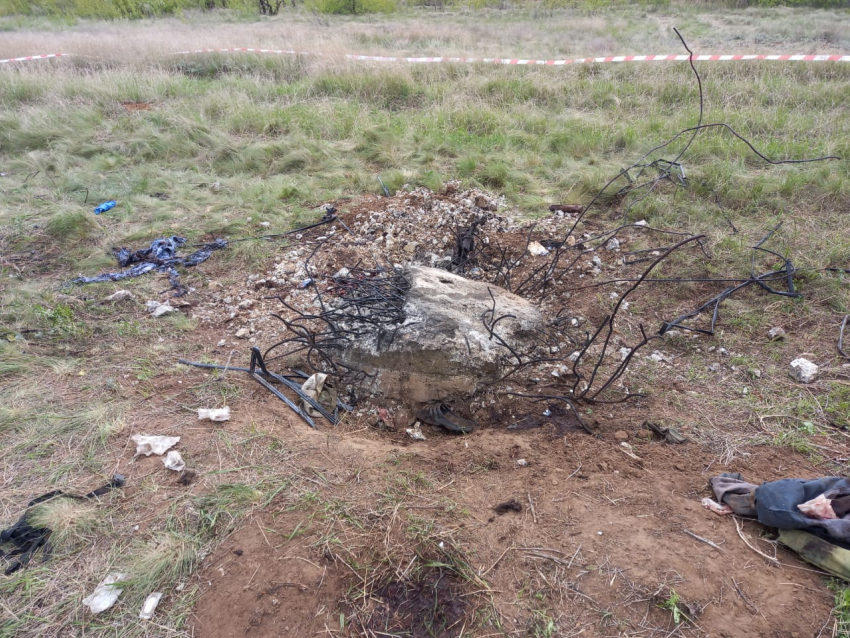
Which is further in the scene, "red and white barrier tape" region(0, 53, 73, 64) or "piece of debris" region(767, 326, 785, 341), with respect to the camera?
"red and white barrier tape" region(0, 53, 73, 64)

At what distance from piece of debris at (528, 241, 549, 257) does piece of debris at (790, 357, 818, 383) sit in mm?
1860

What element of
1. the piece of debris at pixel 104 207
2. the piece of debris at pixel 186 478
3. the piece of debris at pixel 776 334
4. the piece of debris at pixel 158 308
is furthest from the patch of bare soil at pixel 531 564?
the piece of debris at pixel 104 207

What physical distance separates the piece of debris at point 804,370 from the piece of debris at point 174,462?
310 cm

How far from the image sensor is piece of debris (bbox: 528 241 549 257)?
3912 mm

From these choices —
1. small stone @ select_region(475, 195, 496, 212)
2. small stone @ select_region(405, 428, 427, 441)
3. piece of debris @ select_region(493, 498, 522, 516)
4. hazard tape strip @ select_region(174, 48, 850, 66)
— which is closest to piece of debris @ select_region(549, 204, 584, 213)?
small stone @ select_region(475, 195, 496, 212)

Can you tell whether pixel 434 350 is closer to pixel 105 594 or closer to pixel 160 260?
pixel 105 594

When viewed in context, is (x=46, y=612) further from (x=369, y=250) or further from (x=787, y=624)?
(x=369, y=250)

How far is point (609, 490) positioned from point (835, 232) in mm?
3168

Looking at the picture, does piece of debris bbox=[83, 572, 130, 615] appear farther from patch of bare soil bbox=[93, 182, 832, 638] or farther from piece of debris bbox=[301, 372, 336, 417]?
piece of debris bbox=[301, 372, 336, 417]

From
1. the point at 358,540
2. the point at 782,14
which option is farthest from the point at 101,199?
the point at 782,14

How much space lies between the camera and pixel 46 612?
158 centimetres

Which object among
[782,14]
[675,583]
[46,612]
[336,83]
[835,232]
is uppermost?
[782,14]

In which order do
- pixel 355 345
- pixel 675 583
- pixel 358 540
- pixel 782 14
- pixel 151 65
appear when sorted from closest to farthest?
1. pixel 675 583
2. pixel 358 540
3. pixel 355 345
4. pixel 151 65
5. pixel 782 14

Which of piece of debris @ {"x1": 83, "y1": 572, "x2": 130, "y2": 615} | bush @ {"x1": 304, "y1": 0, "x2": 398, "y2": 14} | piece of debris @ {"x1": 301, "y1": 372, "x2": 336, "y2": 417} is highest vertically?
bush @ {"x1": 304, "y1": 0, "x2": 398, "y2": 14}
